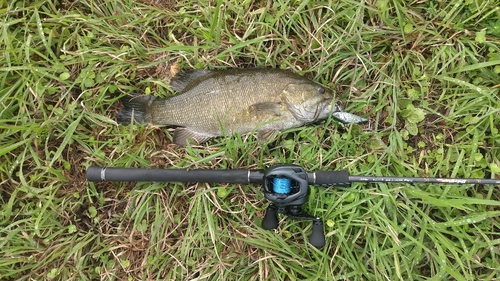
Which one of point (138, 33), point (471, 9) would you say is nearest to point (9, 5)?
point (138, 33)

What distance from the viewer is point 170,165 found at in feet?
10.6

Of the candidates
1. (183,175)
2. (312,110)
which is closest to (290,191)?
(312,110)

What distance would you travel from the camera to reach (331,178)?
2750 millimetres

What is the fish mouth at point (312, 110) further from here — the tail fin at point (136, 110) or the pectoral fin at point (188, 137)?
the tail fin at point (136, 110)

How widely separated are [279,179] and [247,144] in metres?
0.53

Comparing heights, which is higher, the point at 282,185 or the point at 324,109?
the point at 324,109

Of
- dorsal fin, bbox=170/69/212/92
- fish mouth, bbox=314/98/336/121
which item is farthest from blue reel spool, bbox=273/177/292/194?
dorsal fin, bbox=170/69/212/92

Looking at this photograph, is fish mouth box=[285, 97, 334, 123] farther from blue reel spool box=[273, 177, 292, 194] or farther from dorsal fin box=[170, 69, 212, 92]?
dorsal fin box=[170, 69, 212, 92]

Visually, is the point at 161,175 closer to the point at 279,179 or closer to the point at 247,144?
the point at 247,144

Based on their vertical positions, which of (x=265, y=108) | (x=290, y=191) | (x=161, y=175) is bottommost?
(x=161, y=175)

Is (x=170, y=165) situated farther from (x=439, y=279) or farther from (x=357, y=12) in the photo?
(x=439, y=279)

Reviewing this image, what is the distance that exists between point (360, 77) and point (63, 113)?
2.57 meters

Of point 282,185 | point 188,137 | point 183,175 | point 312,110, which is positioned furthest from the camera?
point 188,137

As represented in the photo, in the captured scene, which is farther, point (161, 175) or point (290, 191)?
point (161, 175)
